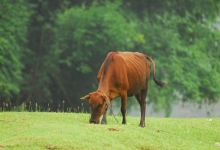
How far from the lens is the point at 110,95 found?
39.3 ft

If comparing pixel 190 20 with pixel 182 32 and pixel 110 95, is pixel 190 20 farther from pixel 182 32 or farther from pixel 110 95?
pixel 110 95

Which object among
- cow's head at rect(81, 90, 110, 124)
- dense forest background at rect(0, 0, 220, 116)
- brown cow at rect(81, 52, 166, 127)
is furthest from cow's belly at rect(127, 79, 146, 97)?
dense forest background at rect(0, 0, 220, 116)

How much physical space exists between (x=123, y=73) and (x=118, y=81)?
0.33 m

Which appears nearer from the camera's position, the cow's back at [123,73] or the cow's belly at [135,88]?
the cow's back at [123,73]

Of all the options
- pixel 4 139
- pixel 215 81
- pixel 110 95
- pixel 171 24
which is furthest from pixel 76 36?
pixel 4 139

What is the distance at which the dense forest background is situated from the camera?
84.0ft

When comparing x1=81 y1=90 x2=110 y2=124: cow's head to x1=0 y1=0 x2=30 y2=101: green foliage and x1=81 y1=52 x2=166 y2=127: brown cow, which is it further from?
x1=0 y1=0 x2=30 y2=101: green foliage

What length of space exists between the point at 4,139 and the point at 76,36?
15.6m

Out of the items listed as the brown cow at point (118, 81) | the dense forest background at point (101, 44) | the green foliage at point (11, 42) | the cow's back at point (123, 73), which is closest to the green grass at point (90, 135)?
the brown cow at point (118, 81)

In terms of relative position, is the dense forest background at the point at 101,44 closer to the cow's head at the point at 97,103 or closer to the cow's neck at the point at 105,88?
the cow's neck at the point at 105,88

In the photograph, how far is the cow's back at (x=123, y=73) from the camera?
1201cm

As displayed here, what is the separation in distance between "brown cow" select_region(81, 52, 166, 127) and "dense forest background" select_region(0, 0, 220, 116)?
11708mm

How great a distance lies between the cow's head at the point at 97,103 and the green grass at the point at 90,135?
30cm

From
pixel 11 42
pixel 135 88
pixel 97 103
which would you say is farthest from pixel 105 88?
pixel 11 42
